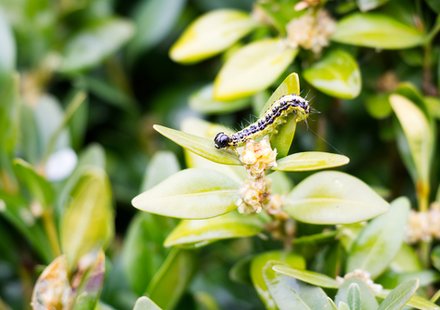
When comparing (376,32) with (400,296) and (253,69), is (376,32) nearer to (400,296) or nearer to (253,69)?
(253,69)


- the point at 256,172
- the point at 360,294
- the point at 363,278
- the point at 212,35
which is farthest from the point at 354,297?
the point at 212,35

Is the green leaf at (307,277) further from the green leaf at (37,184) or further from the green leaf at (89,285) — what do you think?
the green leaf at (37,184)

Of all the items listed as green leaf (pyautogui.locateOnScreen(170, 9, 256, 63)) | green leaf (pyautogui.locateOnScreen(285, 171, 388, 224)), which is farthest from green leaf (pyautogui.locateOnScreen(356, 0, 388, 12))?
green leaf (pyautogui.locateOnScreen(285, 171, 388, 224))

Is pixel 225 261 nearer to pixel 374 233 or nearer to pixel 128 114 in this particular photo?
pixel 374 233

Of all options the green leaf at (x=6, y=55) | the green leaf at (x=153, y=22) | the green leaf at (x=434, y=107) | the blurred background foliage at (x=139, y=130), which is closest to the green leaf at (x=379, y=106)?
the blurred background foliage at (x=139, y=130)

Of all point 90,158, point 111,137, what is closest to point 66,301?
point 90,158

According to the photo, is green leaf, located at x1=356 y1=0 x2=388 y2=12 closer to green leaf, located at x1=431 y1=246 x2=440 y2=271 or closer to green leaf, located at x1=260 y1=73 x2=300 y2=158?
green leaf, located at x1=260 y1=73 x2=300 y2=158

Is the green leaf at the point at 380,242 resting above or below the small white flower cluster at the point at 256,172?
below
